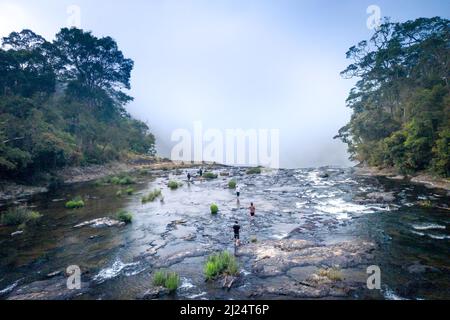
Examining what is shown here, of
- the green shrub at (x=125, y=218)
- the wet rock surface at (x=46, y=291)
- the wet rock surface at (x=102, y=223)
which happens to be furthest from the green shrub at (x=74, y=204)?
the wet rock surface at (x=46, y=291)

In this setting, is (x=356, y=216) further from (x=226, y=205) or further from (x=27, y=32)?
(x=27, y=32)

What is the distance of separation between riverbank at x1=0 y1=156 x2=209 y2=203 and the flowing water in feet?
20.4

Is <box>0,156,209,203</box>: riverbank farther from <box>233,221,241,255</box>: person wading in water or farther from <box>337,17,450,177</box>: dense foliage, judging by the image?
<box>337,17,450,177</box>: dense foliage

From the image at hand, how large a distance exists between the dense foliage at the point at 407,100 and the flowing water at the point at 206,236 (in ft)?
26.2

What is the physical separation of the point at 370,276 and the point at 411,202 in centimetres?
1680

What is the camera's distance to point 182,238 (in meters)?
18.3

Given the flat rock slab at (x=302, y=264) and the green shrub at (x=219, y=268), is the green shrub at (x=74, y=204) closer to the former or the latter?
the flat rock slab at (x=302, y=264)

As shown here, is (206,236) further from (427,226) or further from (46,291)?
(427,226)

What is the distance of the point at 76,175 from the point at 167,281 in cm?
4805

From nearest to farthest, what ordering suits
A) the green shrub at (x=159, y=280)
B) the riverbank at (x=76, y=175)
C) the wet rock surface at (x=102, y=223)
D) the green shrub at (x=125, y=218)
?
the green shrub at (x=159, y=280)
the wet rock surface at (x=102, y=223)
the green shrub at (x=125, y=218)
the riverbank at (x=76, y=175)

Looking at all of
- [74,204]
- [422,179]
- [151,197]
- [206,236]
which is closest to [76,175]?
[74,204]

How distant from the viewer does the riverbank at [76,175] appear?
3516cm

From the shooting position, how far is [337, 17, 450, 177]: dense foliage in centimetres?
3472

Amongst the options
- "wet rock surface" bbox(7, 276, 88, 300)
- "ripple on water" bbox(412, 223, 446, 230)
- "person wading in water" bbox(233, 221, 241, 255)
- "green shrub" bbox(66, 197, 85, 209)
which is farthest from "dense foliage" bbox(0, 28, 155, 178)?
"ripple on water" bbox(412, 223, 446, 230)
